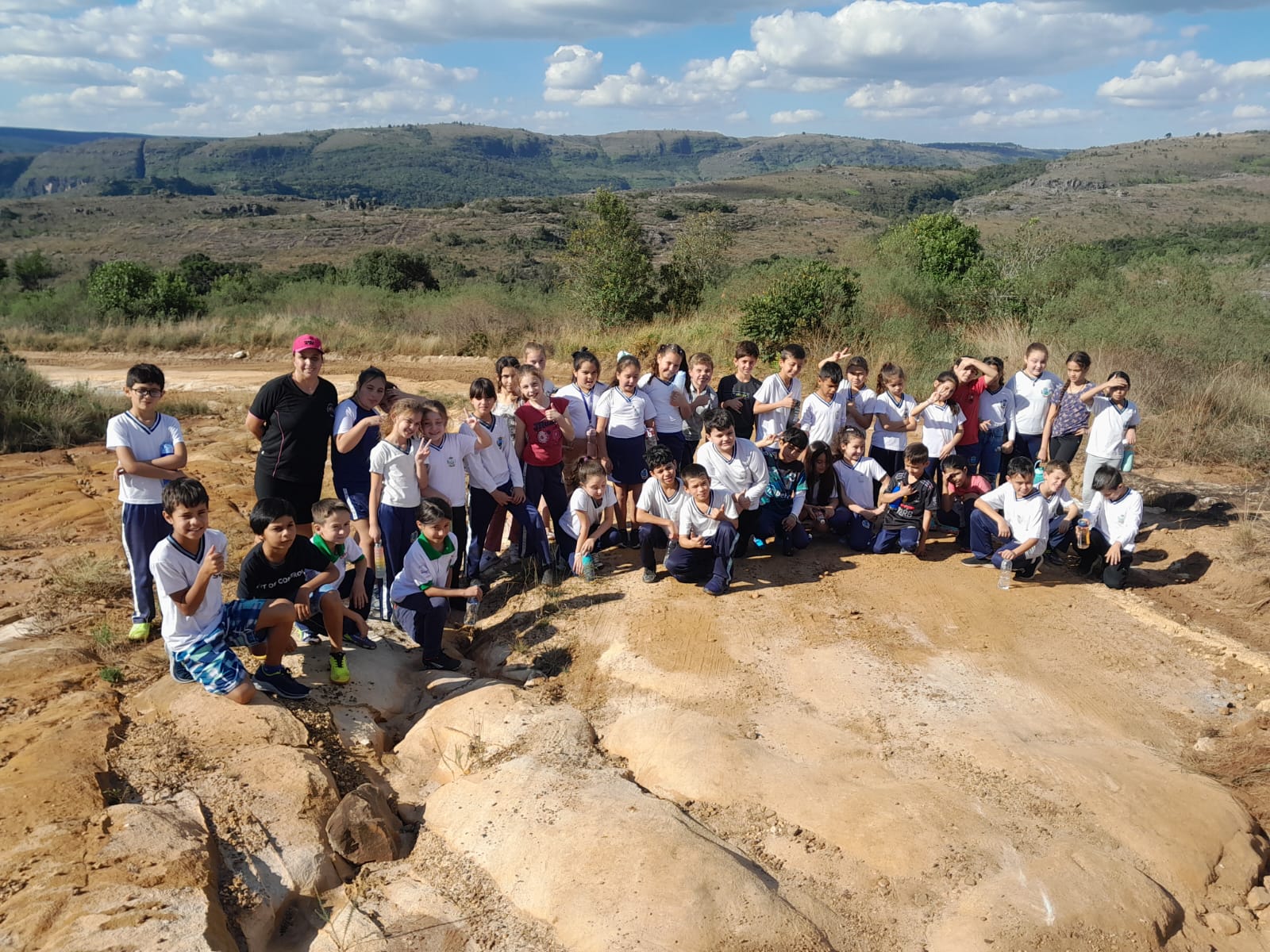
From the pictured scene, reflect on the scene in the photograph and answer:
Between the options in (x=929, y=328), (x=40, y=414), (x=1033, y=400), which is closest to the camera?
(x=1033, y=400)

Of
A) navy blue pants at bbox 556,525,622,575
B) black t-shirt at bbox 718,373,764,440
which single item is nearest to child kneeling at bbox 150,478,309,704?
navy blue pants at bbox 556,525,622,575

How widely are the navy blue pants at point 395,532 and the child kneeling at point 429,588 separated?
0.11 meters

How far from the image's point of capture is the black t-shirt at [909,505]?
6.96 m

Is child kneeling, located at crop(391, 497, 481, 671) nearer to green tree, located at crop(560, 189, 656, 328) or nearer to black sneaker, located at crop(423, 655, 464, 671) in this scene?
black sneaker, located at crop(423, 655, 464, 671)

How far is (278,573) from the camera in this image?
4992 millimetres

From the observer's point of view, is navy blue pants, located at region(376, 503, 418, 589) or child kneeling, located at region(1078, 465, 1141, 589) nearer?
navy blue pants, located at region(376, 503, 418, 589)

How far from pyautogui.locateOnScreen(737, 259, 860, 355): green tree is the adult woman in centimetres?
917

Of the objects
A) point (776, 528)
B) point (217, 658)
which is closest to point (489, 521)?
point (776, 528)

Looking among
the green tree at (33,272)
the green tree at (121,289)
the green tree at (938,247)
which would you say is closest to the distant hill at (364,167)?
the green tree at (33,272)

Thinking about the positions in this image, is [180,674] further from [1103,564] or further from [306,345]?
[1103,564]

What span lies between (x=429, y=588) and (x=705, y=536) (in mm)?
1976

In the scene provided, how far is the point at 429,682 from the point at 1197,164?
104m

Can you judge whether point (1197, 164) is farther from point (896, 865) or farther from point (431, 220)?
point (896, 865)

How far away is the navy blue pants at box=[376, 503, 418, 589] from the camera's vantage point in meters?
5.70
